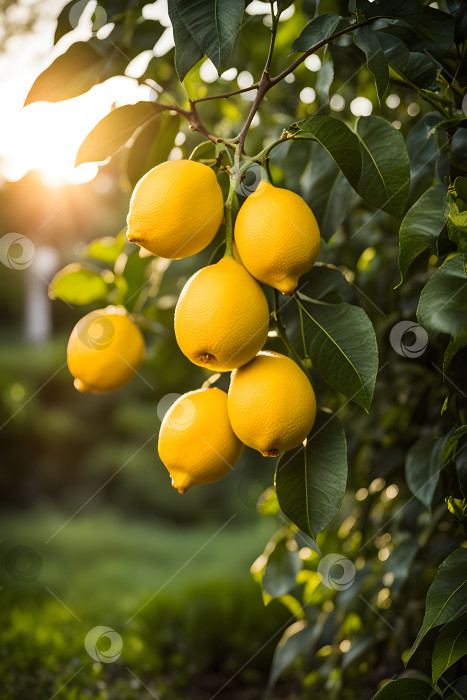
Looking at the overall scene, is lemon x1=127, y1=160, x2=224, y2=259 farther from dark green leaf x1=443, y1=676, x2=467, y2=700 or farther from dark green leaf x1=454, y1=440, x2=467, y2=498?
dark green leaf x1=443, y1=676, x2=467, y2=700

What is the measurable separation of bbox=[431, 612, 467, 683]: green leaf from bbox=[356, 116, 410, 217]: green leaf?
0.94 feet

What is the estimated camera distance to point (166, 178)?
0.44m

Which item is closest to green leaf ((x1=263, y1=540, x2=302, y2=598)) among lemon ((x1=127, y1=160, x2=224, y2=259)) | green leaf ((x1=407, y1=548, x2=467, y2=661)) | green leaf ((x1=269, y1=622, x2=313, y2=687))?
green leaf ((x1=269, y1=622, x2=313, y2=687))

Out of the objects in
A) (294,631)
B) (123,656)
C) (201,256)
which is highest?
(201,256)

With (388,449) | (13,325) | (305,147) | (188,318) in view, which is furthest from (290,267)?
(13,325)

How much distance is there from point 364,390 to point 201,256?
60 cm

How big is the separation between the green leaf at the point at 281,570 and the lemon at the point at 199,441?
398mm

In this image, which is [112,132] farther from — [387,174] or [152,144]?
[387,174]

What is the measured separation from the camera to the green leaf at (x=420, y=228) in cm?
41

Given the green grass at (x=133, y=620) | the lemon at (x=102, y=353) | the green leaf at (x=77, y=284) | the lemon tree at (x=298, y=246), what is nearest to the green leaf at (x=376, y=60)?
the lemon tree at (x=298, y=246)

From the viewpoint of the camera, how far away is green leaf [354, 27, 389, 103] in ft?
1.34

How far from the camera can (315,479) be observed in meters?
0.45

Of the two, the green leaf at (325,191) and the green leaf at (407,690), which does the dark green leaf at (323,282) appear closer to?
the green leaf at (325,191)

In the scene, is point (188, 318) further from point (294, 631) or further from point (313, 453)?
point (294, 631)
